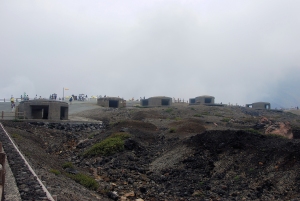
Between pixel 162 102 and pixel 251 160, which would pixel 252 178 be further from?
pixel 162 102

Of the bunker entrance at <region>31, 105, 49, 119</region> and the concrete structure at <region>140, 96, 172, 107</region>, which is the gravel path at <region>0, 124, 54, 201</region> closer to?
the bunker entrance at <region>31, 105, 49, 119</region>

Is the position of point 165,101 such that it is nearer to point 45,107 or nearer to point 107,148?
point 45,107

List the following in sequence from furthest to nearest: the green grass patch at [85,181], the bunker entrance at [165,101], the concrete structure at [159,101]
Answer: the bunker entrance at [165,101]
the concrete structure at [159,101]
the green grass patch at [85,181]

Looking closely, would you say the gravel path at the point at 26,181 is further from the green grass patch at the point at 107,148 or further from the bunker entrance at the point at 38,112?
the bunker entrance at the point at 38,112

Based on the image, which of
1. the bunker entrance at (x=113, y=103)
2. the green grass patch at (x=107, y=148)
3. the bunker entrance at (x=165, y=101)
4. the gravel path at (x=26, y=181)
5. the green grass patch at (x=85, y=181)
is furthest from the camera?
the bunker entrance at (x=165, y=101)

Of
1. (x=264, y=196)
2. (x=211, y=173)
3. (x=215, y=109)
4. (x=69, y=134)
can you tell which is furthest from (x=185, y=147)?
(x=215, y=109)

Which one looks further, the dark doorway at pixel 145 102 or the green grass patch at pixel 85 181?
the dark doorway at pixel 145 102

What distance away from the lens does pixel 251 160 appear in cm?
1411

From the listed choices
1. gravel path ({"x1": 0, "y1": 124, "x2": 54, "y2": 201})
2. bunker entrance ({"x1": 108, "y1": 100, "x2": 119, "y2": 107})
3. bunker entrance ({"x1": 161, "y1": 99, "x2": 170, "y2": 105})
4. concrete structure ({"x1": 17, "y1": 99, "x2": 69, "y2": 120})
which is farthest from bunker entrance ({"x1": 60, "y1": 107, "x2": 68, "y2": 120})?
bunker entrance ({"x1": 161, "y1": 99, "x2": 170, "y2": 105})

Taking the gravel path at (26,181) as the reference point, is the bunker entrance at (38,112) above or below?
above

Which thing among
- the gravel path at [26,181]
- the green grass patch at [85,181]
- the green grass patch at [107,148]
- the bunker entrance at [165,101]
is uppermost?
the bunker entrance at [165,101]

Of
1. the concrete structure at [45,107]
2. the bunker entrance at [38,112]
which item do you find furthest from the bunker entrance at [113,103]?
the concrete structure at [45,107]

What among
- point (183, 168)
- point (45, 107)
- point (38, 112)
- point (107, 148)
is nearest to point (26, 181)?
point (183, 168)

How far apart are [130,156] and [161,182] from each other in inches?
173
